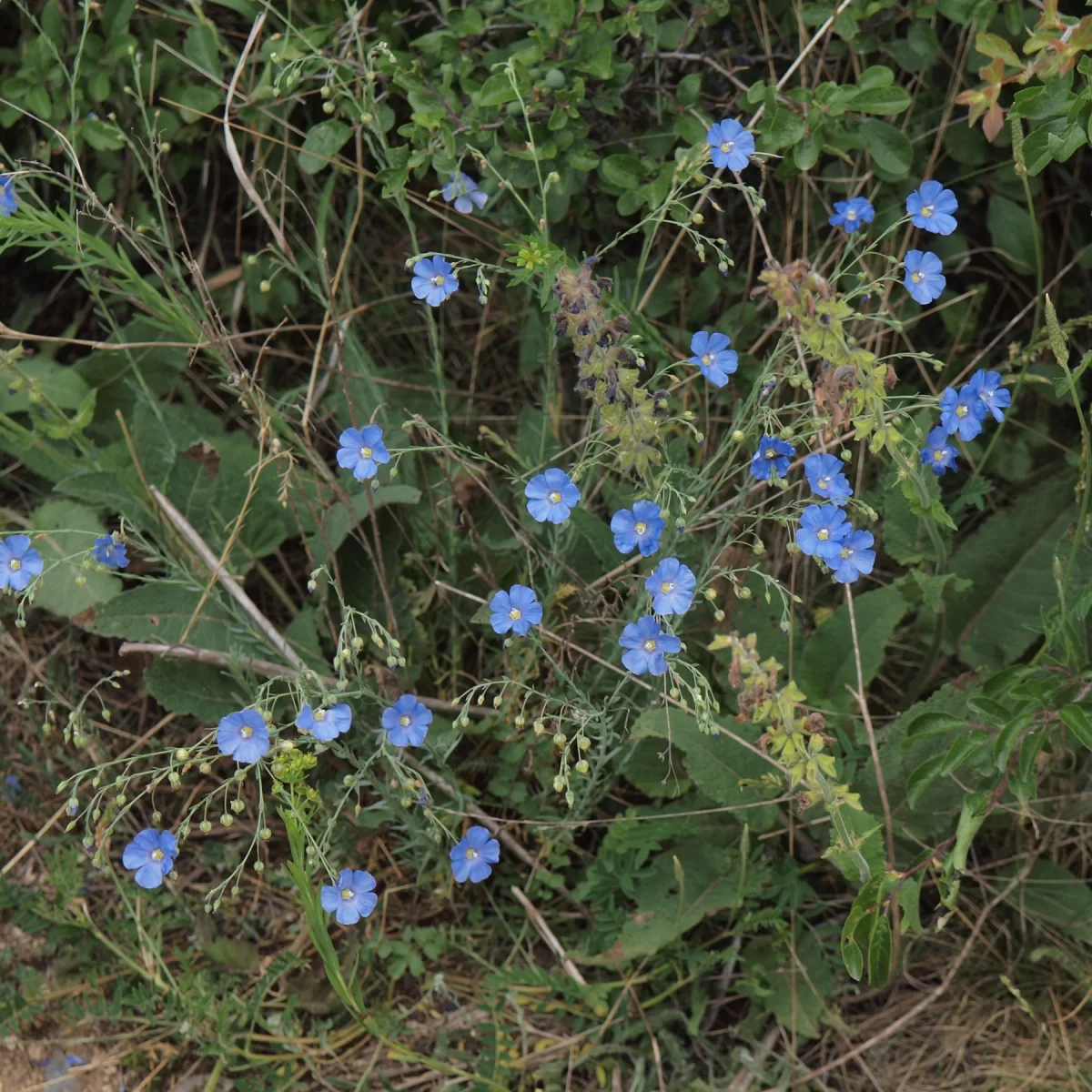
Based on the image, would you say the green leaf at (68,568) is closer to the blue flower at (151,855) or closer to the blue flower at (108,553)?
the blue flower at (108,553)

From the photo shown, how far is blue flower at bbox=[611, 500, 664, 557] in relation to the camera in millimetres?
1909

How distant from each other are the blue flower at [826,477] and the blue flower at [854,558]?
0.07 m

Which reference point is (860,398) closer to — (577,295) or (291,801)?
(577,295)

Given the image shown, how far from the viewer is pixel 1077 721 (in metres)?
1.81

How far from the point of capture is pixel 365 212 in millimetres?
3121

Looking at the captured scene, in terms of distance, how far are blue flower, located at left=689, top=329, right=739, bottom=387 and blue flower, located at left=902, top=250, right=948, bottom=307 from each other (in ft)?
1.09

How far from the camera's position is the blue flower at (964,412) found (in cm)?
200

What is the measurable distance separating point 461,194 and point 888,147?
0.93m

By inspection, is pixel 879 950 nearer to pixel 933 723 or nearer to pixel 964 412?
pixel 933 723

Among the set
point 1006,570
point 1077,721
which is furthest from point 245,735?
point 1006,570

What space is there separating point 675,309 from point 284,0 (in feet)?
3.87

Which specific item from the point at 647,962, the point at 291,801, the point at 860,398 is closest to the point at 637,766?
the point at 647,962

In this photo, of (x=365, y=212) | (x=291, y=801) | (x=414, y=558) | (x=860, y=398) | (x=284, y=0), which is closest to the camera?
(x=860, y=398)

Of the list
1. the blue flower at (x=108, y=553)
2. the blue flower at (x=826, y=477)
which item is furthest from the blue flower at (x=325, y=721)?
the blue flower at (x=826, y=477)
